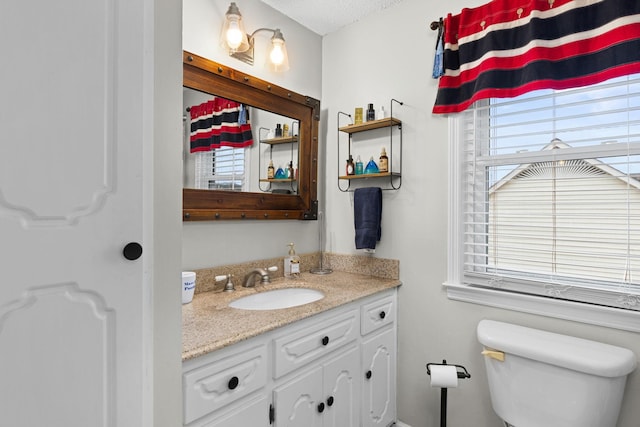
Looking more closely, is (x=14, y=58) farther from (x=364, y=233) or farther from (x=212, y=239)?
(x=364, y=233)

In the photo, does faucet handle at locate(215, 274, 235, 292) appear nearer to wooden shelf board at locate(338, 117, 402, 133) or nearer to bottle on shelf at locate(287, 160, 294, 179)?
bottle on shelf at locate(287, 160, 294, 179)

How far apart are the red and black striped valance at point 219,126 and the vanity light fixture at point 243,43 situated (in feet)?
0.84

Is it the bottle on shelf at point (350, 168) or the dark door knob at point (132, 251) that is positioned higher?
the bottle on shelf at point (350, 168)

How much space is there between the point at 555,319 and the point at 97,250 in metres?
1.68

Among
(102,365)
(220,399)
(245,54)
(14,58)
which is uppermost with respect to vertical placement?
(245,54)

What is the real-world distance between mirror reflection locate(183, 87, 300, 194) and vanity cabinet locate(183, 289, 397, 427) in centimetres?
80

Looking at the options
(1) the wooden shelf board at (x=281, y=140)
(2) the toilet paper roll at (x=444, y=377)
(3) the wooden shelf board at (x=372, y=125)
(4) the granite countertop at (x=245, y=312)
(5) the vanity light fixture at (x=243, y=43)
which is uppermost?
(5) the vanity light fixture at (x=243, y=43)

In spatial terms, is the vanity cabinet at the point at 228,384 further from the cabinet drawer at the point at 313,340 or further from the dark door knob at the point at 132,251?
the dark door knob at the point at 132,251

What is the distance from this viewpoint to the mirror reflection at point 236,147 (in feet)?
5.17

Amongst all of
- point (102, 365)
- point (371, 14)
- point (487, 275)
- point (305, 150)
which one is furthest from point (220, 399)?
point (371, 14)

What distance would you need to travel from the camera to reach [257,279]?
182 centimetres

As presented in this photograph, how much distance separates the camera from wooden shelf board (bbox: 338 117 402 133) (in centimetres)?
186

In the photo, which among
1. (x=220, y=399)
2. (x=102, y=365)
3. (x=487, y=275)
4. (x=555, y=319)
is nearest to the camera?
(x=102, y=365)

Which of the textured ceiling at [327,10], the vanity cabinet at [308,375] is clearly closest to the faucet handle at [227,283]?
the vanity cabinet at [308,375]
